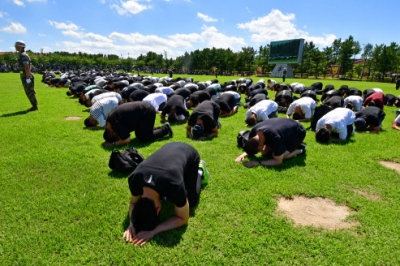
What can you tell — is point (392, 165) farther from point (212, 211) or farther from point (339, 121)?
point (212, 211)

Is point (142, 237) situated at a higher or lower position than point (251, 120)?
lower

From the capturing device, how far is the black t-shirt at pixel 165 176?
117 inches

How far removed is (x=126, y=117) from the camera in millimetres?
6367

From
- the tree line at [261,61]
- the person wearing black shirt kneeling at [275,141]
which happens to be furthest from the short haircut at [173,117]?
the tree line at [261,61]

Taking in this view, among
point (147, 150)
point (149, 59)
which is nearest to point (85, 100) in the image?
point (147, 150)

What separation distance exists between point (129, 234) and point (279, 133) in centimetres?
340

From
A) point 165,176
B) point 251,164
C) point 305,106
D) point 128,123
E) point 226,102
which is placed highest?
point 305,106

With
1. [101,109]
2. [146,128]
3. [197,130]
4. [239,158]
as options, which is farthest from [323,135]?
[101,109]

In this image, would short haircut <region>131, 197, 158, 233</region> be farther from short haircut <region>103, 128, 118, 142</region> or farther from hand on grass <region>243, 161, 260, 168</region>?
short haircut <region>103, 128, 118, 142</region>

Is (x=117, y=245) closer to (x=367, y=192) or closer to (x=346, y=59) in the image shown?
(x=367, y=192)

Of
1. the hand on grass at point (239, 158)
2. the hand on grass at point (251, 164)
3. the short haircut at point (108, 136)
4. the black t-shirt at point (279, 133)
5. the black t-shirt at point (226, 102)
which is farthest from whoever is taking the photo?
the black t-shirt at point (226, 102)

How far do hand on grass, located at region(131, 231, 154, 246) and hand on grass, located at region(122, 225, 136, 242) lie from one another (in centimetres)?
5

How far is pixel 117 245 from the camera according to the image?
3059 mm

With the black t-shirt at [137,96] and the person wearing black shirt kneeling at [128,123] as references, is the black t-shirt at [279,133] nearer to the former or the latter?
the person wearing black shirt kneeling at [128,123]
